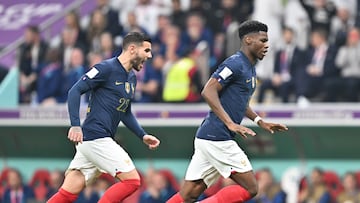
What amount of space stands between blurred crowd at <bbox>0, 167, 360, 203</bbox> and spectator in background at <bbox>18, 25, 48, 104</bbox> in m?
1.41

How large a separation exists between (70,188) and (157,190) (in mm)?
6568

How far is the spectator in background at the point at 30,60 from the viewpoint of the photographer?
21.5 m

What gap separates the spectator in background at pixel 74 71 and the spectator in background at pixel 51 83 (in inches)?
4.8

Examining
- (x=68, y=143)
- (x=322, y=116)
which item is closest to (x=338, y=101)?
(x=322, y=116)

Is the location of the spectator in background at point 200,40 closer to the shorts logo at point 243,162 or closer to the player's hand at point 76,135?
the shorts logo at point 243,162

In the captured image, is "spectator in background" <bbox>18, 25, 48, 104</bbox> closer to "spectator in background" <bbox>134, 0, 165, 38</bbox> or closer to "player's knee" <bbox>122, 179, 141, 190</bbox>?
"spectator in background" <bbox>134, 0, 165, 38</bbox>

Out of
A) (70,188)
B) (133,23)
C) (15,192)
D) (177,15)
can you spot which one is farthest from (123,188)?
(15,192)

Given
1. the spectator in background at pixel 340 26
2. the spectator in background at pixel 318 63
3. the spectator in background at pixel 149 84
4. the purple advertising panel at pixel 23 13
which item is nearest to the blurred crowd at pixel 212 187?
the spectator in background at pixel 149 84

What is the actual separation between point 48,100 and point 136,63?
26.8 feet

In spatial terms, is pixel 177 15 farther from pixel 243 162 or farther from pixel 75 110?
pixel 75 110

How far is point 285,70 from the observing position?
63.4 ft

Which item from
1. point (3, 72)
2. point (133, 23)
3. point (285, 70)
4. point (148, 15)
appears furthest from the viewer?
point (3, 72)

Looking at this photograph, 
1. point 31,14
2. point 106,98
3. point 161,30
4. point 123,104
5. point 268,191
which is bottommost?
point 268,191

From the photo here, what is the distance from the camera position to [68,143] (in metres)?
21.3
